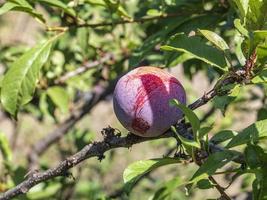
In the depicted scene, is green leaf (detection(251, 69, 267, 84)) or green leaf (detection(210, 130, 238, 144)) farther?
green leaf (detection(210, 130, 238, 144))

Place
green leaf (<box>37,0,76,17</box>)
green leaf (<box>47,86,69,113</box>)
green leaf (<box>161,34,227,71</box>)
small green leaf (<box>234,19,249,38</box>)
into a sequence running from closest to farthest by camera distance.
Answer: small green leaf (<box>234,19,249,38</box>) → green leaf (<box>161,34,227,71</box>) → green leaf (<box>37,0,76,17</box>) → green leaf (<box>47,86,69,113</box>)

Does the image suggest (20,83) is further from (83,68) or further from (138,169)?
(83,68)

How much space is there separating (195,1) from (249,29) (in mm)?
623

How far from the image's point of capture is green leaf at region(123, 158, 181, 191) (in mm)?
947

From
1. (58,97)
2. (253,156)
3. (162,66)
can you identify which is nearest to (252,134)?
(253,156)

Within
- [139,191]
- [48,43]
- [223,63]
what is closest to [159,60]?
[48,43]

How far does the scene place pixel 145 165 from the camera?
968 millimetres

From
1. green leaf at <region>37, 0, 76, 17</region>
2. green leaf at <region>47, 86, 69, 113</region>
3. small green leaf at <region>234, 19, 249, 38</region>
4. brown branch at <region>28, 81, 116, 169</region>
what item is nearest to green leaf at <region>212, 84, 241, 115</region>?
small green leaf at <region>234, 19, 249, 38</region>

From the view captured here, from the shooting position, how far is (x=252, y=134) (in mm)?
944

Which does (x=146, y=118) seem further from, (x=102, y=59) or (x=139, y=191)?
(x=139, y=191)

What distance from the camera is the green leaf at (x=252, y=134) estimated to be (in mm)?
934

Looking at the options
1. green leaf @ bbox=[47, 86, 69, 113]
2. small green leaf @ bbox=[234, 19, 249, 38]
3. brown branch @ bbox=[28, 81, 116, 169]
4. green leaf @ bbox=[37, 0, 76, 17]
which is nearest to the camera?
small green leaf @ bbox=[234, 19, 249, 38]

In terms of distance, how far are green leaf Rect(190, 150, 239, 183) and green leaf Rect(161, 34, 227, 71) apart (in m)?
0.19

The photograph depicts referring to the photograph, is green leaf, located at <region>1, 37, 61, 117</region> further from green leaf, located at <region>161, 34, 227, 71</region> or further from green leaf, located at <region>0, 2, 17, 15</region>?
green leaf, located at <region>161, 34, 227, 71</region>
